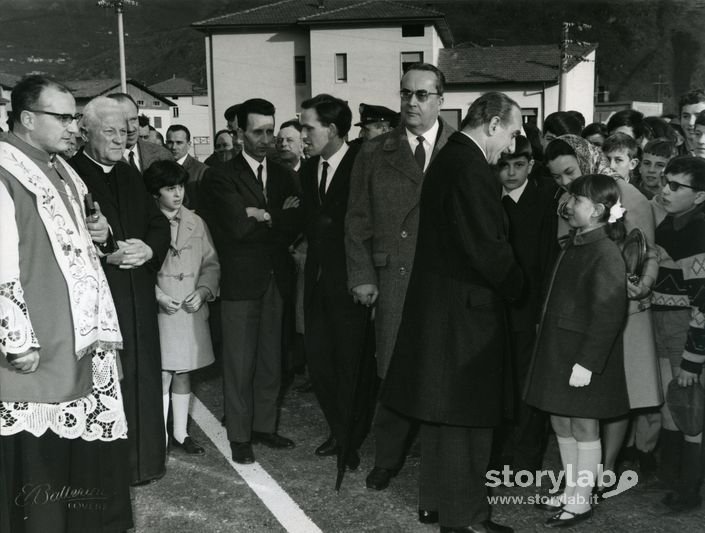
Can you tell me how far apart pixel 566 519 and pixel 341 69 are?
108ft

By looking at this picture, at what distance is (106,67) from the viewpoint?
554ft

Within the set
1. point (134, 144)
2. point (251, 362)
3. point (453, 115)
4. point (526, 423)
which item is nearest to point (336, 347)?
point (251, 362)

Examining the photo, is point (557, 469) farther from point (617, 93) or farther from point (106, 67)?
point (106, 67)

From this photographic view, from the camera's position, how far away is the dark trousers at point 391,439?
421 cm

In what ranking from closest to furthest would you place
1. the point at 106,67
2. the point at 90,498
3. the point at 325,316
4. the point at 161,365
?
the point at 90,498 < the point at 161,365 < the point at 325,316 < the point at 106,67

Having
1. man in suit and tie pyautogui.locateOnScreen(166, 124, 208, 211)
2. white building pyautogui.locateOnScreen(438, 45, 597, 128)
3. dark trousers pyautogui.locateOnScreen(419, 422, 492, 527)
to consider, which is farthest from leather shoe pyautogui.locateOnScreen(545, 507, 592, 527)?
white building pyautogui.locateOnScreen(438, 45, 597, 128)

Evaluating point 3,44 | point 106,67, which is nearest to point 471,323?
point 3,44

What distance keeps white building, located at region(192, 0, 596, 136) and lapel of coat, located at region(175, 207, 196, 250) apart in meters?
27.1

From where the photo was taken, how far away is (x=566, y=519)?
3.58 meters

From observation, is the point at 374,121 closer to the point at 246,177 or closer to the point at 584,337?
the point at 246,177

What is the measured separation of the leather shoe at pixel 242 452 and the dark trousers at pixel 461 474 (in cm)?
143

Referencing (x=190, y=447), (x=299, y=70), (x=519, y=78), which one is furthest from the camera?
(x=519, y=78)

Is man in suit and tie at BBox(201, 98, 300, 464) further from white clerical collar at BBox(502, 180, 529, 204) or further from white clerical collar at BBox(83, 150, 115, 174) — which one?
white clerical collar at BBox(502, 180, 529, 204)

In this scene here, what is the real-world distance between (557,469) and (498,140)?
2148 millimetres
